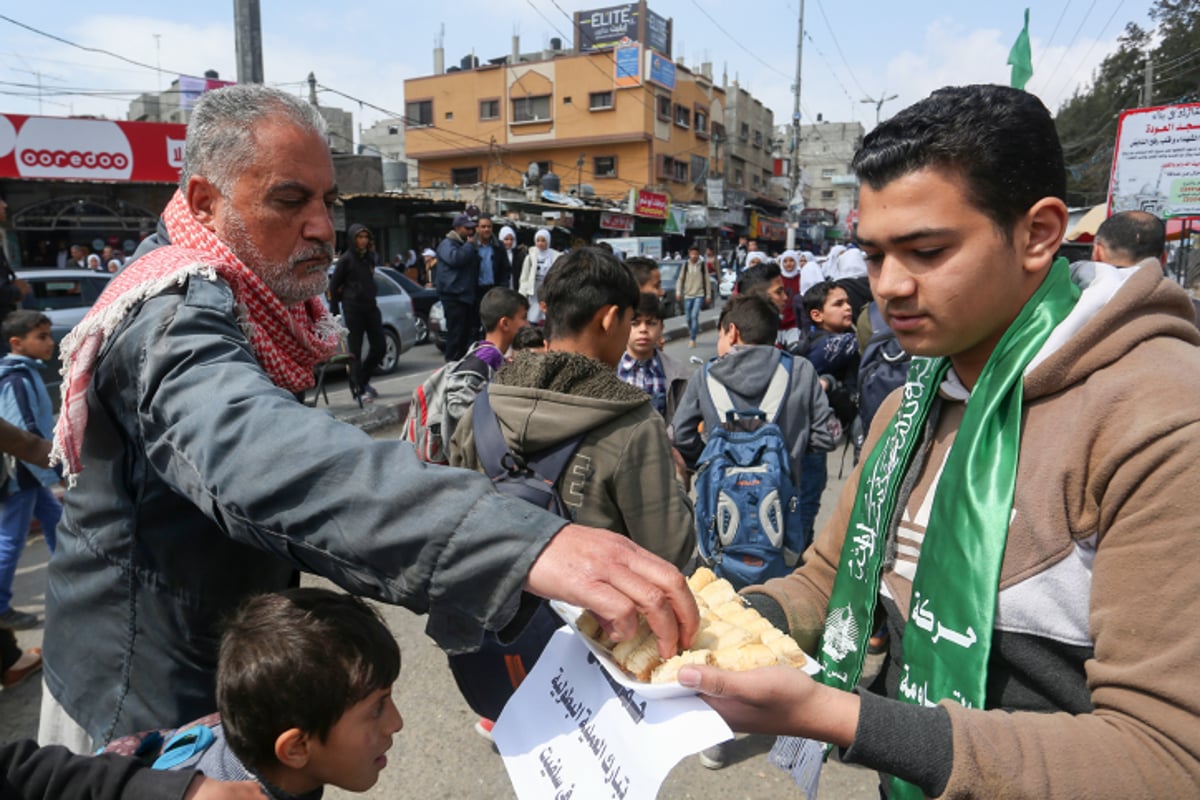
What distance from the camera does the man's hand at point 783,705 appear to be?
107cm

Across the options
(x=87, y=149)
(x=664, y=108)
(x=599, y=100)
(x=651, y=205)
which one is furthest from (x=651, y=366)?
(x=664, y=108)

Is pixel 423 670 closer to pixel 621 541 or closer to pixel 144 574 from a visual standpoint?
pixel 144 574

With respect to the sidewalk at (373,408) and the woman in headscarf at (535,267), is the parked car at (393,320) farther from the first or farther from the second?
the woman in headscarf at (535,267)

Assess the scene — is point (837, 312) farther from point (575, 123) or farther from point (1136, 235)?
point (575, 123)

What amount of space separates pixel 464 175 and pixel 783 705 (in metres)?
48.8

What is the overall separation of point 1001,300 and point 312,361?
1.45 metres

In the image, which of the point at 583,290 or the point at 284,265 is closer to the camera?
the point at 284,265

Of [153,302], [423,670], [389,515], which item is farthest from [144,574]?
[423,670]

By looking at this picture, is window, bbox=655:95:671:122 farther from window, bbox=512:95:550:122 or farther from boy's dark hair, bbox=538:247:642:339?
boy's dark hair, bbox=538:247:642:339

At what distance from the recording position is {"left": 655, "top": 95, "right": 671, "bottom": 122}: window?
43000mm

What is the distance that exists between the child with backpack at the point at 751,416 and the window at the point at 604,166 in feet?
136

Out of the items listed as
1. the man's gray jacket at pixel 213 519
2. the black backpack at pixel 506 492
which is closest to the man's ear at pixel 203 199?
the man's gray jacket at pixel 213 519

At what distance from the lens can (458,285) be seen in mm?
9797

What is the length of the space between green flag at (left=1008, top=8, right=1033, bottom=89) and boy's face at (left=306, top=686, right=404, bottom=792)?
2820mm
